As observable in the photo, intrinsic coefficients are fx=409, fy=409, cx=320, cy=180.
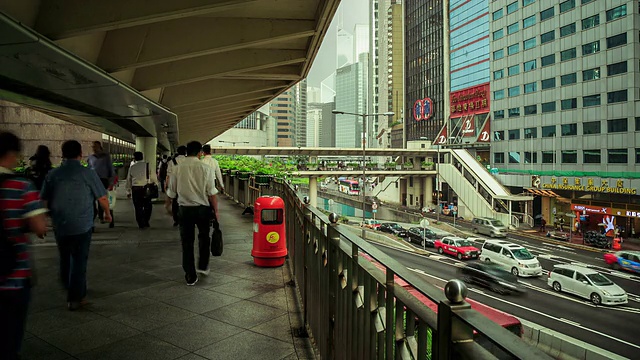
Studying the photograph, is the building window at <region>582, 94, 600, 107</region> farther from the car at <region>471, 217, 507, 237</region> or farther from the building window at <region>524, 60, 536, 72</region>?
the car at <region>471, 217, 507, 237</region>

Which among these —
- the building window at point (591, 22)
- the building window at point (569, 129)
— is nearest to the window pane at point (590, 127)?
the building window at point (569, 129)

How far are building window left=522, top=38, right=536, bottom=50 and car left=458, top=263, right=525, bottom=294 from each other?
31097 mm

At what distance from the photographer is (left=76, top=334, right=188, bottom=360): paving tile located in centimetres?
350

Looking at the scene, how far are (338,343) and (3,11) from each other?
452 centimetres

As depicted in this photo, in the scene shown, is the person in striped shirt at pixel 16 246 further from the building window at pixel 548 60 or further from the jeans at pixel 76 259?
the building window at pixel 548 60

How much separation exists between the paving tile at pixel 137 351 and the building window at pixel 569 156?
158ft

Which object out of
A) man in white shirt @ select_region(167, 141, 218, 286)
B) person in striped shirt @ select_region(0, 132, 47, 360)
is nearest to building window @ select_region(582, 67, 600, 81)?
man in white shirt @ select_region(167, 141, 218, 286)

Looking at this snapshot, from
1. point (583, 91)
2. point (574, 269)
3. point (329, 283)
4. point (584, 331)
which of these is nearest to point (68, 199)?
point (329, 283)

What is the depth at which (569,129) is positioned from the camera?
43.3 meters

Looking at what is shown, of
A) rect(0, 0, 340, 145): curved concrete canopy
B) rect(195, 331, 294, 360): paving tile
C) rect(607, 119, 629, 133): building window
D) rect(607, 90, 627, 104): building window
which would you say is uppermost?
rect(607, 90, 627, 104): building window

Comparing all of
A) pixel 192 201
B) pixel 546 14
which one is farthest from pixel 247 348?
pixel 546 14

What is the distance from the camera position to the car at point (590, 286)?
20.9 meters

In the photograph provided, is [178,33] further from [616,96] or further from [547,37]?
[547,37]

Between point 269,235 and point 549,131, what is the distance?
158 feet
